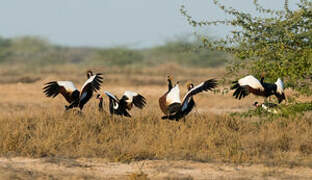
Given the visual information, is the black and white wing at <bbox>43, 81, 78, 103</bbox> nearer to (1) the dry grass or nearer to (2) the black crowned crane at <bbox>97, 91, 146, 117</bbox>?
(1) the dry grass

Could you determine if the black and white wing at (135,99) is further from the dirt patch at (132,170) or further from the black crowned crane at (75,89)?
the dirt patch at (132,170)

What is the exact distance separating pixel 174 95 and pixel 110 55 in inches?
1599

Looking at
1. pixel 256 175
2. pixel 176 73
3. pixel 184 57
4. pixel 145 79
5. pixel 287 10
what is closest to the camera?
pixel 256 175

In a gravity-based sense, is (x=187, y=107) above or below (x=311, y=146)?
above

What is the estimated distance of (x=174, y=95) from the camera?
10852 millimetres

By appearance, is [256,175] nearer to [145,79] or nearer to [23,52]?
[145,79]

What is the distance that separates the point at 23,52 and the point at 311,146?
2932 inches

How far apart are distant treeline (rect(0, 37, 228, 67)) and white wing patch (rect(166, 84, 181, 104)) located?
19.4 metres

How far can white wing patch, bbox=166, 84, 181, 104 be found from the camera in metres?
10.8

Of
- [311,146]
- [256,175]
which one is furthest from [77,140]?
[311,146]

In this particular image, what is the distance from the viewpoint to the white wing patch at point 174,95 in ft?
35.6

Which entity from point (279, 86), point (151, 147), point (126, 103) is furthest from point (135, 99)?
point (279, 86)

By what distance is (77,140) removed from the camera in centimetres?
1051

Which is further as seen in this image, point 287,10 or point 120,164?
point 287,10
